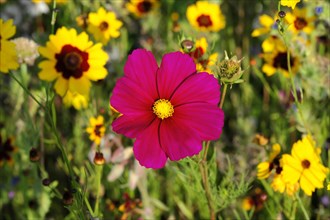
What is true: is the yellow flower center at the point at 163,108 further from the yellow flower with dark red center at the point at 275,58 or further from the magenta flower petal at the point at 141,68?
the yellow flower with dark red center at the point at 275,58

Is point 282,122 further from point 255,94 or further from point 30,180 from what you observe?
point 30,180

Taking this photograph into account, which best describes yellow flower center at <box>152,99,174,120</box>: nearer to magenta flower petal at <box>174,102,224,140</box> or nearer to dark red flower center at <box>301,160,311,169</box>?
magenta flower petal at <box>174,102,224,140</box>

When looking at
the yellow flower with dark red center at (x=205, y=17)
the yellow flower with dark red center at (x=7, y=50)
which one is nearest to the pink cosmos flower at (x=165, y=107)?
the yellow flower with dark red center at (x=7, y=50)

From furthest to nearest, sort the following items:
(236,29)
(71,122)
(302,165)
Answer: (236,29)
(71,122)
(302,165)

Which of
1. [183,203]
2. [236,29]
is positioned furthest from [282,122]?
[236,29]

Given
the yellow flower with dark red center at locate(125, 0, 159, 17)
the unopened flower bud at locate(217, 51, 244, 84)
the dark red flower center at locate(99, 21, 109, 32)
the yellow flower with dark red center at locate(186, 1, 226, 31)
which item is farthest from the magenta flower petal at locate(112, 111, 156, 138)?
the yellow flower with dark red center at locate(125, 0, 159, 17)

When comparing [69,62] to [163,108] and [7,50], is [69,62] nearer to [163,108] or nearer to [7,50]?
[7,50]

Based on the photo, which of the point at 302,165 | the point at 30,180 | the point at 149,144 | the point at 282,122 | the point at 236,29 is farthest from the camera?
the point at 236,29
